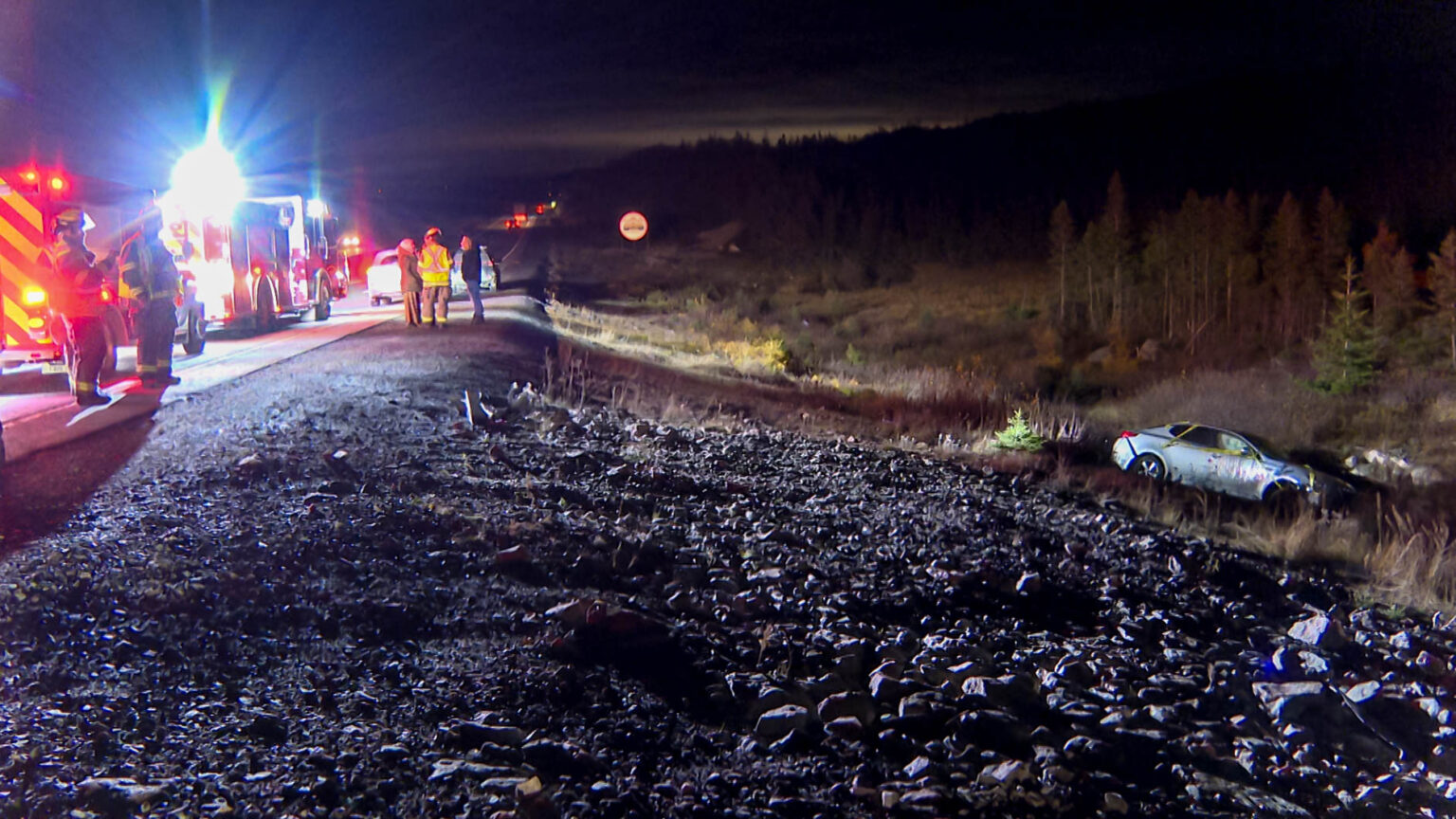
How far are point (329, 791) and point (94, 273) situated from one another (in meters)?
8.92

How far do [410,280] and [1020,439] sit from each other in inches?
445

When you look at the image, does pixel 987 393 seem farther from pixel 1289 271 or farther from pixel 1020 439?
pixel 1289 271

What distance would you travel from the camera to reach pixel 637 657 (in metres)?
5.40

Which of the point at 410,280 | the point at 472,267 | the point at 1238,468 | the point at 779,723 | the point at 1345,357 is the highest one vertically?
the point at 472,267

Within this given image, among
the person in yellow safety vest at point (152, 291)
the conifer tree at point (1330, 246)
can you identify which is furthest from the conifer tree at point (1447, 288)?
the person in yellow safety vest at point (152, 291)

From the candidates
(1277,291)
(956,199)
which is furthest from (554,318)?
(956,199)

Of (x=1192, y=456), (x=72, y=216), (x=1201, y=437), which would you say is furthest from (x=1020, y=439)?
(x=72, y=216)

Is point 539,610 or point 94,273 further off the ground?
point 94,273

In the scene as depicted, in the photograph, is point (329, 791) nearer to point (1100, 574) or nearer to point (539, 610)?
point (539, 610)

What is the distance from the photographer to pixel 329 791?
394 centimetres

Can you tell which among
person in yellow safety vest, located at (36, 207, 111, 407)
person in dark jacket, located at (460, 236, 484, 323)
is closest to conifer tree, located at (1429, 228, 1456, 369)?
person in dark jacket, located at (460, 236, 484, 323)

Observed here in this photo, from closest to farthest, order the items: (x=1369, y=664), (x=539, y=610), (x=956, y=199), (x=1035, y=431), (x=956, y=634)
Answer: (x=539, y=610), (x=956, y=634), (x=1369, y=664), (x=1035, y=431), (x=956, y=199)

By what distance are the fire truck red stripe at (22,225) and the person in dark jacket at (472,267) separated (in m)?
8.04

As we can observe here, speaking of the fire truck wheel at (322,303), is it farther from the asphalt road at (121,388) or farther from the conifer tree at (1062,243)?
the conifer tree at (1062,243)
